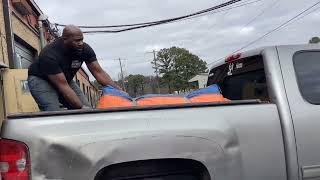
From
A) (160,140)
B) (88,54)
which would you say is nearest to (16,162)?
(160,140)

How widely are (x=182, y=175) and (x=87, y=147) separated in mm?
819

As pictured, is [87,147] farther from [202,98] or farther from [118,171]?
[202,98]

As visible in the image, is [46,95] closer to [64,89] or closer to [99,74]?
[64,89]

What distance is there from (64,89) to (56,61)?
0.32 m

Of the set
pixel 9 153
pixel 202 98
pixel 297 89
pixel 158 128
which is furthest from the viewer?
pixel 202 98

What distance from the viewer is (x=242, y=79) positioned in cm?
505

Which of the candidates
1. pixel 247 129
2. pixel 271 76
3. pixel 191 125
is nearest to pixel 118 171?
pixel 191 125

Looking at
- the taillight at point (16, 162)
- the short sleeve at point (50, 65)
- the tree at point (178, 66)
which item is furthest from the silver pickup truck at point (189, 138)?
the tree at point (178, 66)

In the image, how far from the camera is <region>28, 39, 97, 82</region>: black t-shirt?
4.91 metres

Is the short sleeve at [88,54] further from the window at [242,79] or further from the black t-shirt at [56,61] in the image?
the window at [242,79]

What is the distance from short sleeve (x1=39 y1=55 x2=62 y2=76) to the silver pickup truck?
1.50 metres

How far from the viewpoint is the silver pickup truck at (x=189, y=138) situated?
336cm

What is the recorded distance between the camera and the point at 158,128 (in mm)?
3576

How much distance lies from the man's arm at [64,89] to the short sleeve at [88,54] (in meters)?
0.68
